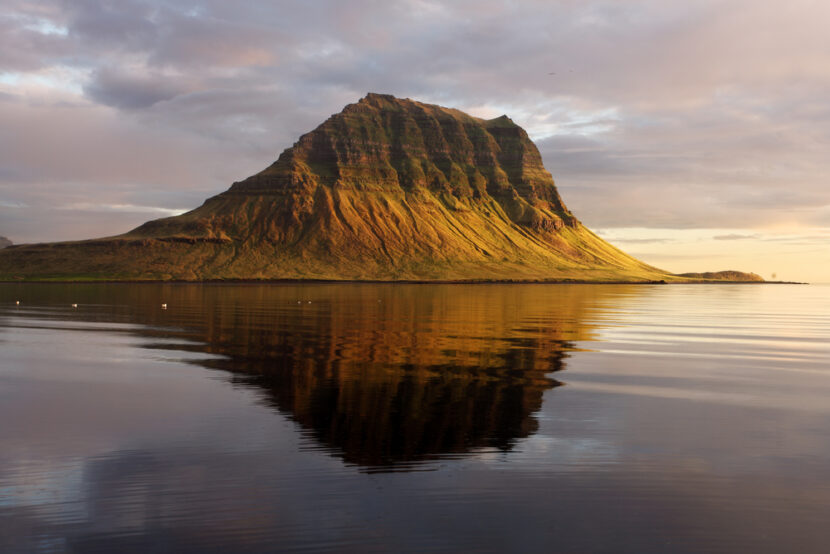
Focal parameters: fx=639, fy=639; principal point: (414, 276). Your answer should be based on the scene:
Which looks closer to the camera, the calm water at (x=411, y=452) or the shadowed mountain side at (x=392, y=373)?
the calm water at (x=411, y=452)

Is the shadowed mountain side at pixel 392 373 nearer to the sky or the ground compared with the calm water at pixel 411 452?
nearer to the sky

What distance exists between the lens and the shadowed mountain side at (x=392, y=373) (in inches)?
587

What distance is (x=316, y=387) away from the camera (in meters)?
21.0

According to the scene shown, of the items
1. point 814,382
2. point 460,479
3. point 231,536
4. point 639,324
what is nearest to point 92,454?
point 231,536

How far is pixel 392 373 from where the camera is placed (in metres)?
23.9

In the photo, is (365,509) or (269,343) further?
(269,343)

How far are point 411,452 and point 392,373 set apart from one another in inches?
404

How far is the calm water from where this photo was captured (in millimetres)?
Result: 9820

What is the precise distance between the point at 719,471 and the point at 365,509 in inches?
282

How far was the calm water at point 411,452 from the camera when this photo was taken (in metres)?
9.82

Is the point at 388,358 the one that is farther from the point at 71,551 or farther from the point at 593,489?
the point at 71,551

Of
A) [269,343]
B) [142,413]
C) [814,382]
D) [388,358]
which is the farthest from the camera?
[269,343]

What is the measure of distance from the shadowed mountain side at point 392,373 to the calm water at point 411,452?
13 cm

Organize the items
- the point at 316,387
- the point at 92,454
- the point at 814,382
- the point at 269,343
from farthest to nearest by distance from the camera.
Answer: the point at 269,343 → the point at 814,382 → the point at 316,387 → the point at 92,454
